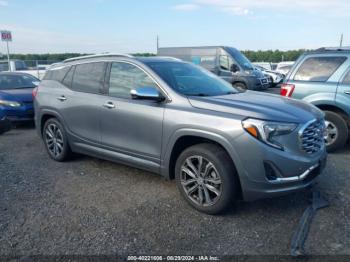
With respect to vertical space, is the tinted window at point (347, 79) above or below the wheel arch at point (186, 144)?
above

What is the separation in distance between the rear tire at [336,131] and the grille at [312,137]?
7.32 ft

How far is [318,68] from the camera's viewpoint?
19.6ft

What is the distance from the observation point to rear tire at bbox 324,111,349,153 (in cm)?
577

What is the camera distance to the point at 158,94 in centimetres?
391

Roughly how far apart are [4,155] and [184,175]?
3.96 m

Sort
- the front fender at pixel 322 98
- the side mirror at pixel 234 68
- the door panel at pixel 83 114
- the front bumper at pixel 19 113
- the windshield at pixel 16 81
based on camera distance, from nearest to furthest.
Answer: the door panel at pixel 83 114 < the front fender at pixel 322 98 < the front bumper at pixel 19 113 < the windshield at pixel 16 81 < the side mirror at pixel 234 68

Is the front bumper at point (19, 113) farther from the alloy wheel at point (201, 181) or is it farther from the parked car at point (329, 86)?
the parked car at point (329, 86)

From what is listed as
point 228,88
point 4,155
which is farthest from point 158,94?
point 4,155

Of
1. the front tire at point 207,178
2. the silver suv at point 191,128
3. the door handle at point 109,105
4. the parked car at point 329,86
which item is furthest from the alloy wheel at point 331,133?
the door handle at point 109,105

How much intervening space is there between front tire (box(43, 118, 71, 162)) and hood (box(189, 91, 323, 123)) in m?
2.58

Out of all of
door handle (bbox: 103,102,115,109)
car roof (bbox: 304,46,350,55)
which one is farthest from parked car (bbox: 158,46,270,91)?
door handle (bbox: 103,102,115,109)

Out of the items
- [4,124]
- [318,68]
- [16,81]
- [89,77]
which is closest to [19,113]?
[4,124]

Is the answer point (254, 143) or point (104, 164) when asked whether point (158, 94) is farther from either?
point (104, 164)

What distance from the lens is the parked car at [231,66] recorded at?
13759 millimetres
